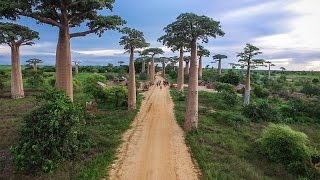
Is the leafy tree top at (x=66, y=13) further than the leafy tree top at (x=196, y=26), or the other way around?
the leafy tree top at (x=196, y=26)

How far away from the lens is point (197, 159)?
12117 mm

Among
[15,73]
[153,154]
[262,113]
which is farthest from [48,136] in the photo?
[15,73]

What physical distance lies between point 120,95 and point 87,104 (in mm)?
2806

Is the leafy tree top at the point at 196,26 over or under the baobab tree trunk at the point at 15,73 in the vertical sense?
over

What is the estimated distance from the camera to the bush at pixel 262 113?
70.9 ft

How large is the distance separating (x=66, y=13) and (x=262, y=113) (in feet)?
45.9

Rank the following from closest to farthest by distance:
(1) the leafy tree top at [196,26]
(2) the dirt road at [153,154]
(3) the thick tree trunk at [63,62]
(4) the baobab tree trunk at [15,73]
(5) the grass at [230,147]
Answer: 1. (2) the dirt road at [153,154]
2. (5) the grass at [230,147]
3. (3) the thick tree trunk at [63,62]
4. (1) the leafy tree top at [196,26]
5. (4) the baobab tree trunk at [15,73]

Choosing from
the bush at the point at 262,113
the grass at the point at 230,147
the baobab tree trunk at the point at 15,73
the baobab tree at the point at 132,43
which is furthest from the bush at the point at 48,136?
the baobab tree trunk at the point at 15,73

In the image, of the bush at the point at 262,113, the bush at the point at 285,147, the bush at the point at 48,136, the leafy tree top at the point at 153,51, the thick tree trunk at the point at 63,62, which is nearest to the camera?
the bush at the point at 48,136

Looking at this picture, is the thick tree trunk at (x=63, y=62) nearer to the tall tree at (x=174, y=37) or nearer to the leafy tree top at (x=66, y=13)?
the leafy tree top at (x=66, y=13)

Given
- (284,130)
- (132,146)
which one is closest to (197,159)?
(132,146)

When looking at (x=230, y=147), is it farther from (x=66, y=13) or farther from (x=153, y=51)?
(x=153, y=51)

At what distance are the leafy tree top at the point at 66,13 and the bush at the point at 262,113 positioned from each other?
11.4 m

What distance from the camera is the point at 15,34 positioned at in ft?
81.1
